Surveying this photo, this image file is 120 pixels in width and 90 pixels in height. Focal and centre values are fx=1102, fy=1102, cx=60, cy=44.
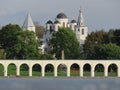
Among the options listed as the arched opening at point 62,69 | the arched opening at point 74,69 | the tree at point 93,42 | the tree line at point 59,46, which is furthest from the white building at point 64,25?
the arched opening at point 62,69

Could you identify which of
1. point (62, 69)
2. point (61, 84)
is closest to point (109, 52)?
point (62, 69)

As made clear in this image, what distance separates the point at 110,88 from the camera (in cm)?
12238

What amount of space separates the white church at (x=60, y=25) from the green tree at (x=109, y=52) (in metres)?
30.1

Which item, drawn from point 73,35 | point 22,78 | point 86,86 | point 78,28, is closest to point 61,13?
point 78,28

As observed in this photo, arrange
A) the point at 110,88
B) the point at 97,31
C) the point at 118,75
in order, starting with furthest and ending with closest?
the point at 97,31 < the point at 118,75 < the point at 110,88

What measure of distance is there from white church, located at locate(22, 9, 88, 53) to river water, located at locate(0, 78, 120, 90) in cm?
3632

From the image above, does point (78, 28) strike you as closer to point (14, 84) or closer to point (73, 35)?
point (73, 35)

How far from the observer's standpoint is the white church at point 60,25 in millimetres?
184250

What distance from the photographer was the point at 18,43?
15500 cm

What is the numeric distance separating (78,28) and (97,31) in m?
11.9

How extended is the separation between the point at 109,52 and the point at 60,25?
123ft

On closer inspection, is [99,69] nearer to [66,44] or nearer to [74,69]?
[74,69]

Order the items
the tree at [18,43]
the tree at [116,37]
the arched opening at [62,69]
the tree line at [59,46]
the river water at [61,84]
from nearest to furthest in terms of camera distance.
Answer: the river water at [61,84] < the arched opening at [62,69] < the tree line at [59,46] < the tree at [18,43] < the tree at [116,37]

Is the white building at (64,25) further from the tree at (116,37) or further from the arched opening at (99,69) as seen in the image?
the arched opening at (99,69)
